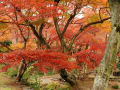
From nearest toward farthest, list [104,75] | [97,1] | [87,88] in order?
[104,75], [97,1], [87,88]

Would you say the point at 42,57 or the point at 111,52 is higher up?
the point at 111,52

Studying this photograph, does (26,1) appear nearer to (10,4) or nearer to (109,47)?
(10,4)

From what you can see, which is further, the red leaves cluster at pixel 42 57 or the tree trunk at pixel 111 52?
the red leaves cluster at pixel 42 57

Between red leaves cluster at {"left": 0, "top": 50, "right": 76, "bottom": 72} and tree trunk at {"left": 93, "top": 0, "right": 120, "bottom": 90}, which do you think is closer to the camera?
tree trunk at {"left": 93, "top": 0, "right": 120, "bottom": 90}

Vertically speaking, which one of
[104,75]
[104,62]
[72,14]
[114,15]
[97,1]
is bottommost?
[104,75]

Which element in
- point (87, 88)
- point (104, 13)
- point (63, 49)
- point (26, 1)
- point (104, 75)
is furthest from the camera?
point (104, 13)

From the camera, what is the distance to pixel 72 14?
30.4 ft

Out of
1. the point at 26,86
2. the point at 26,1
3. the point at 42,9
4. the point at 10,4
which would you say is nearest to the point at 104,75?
the point at 42,9

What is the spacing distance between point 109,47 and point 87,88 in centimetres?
652

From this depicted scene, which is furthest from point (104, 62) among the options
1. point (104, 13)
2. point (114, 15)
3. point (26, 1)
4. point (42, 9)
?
point (104, 13)

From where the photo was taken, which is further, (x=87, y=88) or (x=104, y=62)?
(x=87, y=88)

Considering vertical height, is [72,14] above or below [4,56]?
above

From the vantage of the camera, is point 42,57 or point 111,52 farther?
point 42,57

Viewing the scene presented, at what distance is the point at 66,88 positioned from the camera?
30.9ft
